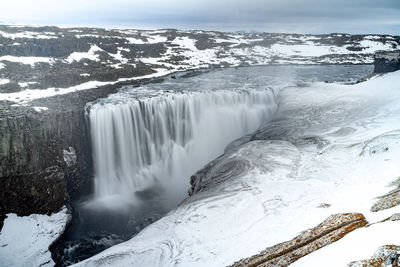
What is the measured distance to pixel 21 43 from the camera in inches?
1651

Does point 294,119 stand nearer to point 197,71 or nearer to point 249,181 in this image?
point 249,181

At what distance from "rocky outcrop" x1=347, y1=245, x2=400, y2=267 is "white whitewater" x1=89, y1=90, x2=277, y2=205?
1895cm

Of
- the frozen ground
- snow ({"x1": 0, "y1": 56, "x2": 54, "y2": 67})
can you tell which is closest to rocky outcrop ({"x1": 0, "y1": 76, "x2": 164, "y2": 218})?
the frozen ground

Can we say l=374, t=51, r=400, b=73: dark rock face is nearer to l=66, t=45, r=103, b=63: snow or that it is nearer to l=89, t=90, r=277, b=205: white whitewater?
l=89, t=90, r=277, b=205: white whitewater

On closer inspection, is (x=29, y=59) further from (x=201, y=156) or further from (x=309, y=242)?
(x=309, y=242)

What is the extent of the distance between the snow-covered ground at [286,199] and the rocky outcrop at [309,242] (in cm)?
57

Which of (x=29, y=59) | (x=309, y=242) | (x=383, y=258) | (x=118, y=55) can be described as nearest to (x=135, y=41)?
(x=118, y=55)

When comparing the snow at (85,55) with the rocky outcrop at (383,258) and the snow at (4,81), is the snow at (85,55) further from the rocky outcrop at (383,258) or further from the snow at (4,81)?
the rocky outcrop at (383,258)

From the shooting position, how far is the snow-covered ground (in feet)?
40.4

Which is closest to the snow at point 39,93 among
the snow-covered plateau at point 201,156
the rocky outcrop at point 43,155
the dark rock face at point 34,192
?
the snow-covered plateau at point 201,156

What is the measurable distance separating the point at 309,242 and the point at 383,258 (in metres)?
4.05

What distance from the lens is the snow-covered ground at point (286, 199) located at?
40.4 feet

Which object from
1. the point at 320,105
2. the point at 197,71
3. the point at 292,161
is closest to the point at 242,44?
the point at 197,71

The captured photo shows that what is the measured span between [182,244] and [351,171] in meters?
11.1
